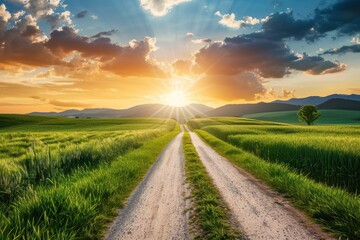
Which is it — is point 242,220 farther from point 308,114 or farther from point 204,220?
point 308,114

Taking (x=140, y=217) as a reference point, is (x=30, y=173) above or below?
above

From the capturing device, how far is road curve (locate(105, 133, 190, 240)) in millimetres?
7113

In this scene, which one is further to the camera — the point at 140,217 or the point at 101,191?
the point at 101,191

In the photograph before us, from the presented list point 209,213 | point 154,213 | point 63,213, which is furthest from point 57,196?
point 209,213

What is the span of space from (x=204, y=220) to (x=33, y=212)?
4.65 m

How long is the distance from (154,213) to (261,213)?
3.39 metres

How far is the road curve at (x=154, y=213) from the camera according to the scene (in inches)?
280

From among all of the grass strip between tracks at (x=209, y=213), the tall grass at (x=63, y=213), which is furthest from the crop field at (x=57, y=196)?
the grass strip between tracks at (x=209, y=213)

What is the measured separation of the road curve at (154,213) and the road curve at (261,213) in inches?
67.4

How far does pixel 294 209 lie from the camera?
888cm

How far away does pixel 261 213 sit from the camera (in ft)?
28.0

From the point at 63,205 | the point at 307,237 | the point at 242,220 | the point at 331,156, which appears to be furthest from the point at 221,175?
the point at 63,205

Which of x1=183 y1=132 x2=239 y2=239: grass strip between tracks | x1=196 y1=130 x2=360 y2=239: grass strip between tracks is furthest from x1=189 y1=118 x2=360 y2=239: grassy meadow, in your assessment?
x1=183 y1=132 x2=239 y2=239: grass strip between tracks

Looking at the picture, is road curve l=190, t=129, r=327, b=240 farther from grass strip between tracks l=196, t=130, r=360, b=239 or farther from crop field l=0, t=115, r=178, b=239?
crop field l=0, t=115, r=178, b=239
